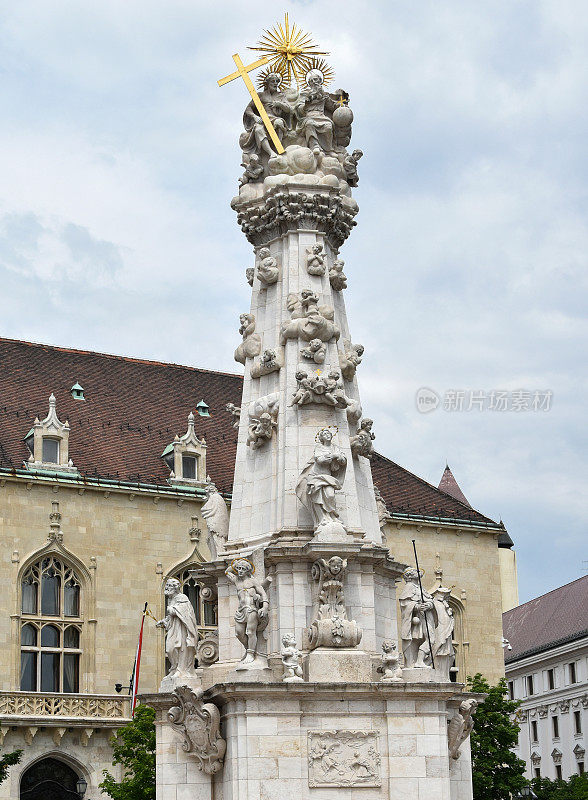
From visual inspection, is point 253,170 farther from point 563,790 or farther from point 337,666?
point 563,790

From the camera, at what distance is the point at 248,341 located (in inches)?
862

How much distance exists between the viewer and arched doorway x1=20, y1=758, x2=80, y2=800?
127 feet

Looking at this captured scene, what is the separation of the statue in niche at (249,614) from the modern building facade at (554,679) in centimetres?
4775

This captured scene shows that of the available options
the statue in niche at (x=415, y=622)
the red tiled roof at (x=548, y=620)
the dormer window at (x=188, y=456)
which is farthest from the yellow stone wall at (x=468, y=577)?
the statue in niche at (x=415, y=622)

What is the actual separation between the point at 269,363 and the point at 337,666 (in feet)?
Result: 15.6

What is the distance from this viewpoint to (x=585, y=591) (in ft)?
243

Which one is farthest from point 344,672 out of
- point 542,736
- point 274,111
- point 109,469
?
point 542,736

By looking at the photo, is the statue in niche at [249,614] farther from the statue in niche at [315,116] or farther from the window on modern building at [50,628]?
the window on modern building at [50,628]

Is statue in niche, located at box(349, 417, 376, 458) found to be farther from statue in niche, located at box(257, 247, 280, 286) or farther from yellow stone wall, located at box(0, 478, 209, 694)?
yellow stone wall, located at box(0, 478, 209, 694)

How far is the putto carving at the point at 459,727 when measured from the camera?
20.1m

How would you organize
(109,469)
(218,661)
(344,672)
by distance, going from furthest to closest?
(109,469)
(218,661)
(344,672)

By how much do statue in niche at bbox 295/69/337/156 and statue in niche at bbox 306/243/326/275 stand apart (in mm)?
1720

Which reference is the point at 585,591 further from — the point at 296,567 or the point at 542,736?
the point at 296,567

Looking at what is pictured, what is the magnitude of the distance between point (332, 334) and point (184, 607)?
4658 millimetres
